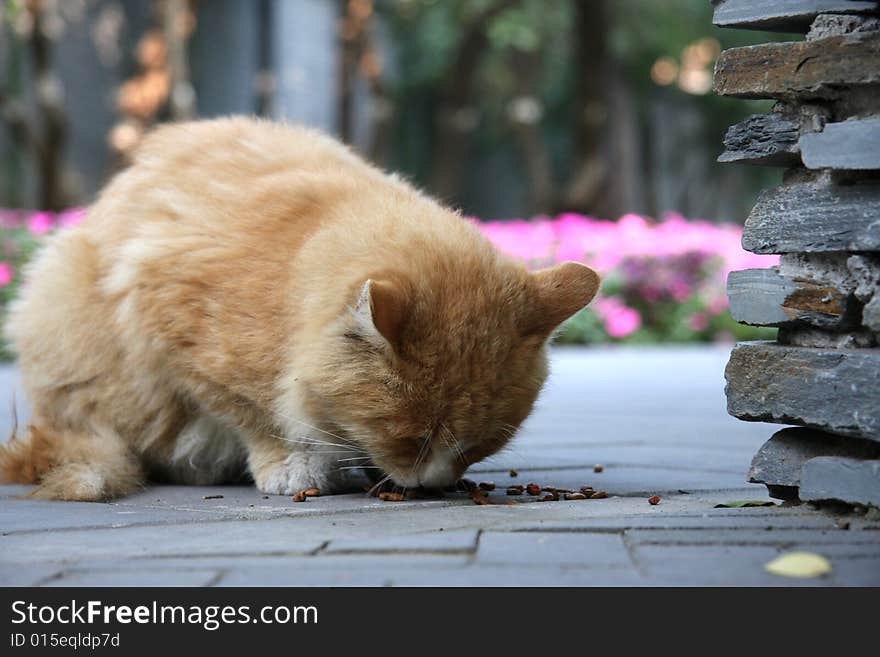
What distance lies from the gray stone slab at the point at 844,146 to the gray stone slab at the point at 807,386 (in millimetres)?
473

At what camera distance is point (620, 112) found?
17.4 meters

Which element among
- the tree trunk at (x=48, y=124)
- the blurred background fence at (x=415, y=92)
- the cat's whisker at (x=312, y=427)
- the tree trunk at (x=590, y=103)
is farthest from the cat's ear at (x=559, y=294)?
the tree trunk at (x=590, y=103)

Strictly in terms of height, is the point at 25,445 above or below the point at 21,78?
below

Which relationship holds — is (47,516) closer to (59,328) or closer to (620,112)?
(59,328)

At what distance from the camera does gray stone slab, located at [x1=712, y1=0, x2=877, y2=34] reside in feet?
9.32

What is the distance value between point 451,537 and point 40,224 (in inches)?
324

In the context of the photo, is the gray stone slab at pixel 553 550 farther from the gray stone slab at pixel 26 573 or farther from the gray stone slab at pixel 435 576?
the gray stone slab at pixel 26 573

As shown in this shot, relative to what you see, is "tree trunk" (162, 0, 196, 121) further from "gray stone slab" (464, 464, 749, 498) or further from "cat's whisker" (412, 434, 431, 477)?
"cat's whisker" (412, 434, 431, 477)

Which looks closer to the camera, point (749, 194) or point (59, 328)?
point (59, 328)

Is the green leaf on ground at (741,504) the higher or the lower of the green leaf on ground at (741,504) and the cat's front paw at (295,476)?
the higher

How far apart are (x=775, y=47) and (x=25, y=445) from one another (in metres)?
2.71

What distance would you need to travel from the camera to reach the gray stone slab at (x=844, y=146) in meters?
2.73

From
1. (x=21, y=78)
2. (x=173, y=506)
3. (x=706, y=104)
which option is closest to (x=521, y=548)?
(x=173, y=506)

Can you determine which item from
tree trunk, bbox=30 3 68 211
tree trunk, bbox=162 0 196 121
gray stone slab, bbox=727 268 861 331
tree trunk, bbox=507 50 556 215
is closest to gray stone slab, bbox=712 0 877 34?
gray stone slab, bbox=727 268 861 331
